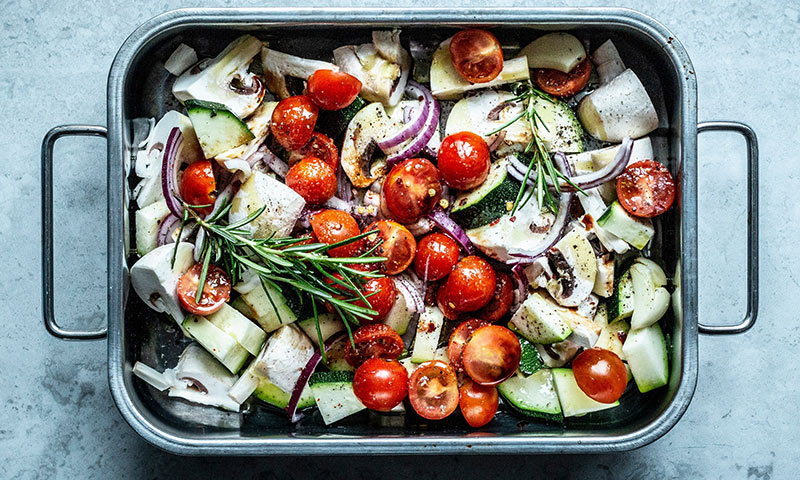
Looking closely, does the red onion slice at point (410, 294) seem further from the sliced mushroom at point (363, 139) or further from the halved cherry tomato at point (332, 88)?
the halved cherry tomato at point (332, 88)

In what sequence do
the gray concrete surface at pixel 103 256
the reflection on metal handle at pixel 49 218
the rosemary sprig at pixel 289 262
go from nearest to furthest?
the rosemary sprig at pixel 289 262
the reflection on metal handle at pixel 49 218
the gray concrete surface at pixel 103 256

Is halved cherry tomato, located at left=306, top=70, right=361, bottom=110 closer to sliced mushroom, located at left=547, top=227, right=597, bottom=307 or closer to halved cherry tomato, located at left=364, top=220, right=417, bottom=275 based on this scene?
halved cherry tomato, located at left=364, top=220, right=417, bottom=275

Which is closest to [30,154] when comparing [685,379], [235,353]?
[235,353]

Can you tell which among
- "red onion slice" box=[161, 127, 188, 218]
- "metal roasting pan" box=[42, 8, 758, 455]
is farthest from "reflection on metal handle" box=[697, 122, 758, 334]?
"red onion slice" box=[161, 127, 188, 218]

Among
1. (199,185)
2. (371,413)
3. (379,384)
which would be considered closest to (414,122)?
(199,185)

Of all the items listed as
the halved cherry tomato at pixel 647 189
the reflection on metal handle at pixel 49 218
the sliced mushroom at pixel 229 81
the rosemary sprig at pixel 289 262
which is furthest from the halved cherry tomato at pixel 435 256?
the reflection on metal handle at pixel 49 218

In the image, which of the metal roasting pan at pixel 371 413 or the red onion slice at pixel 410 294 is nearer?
the metal roasting pan at pixel 371 413

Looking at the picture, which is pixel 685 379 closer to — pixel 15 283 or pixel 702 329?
pixel 702 329
